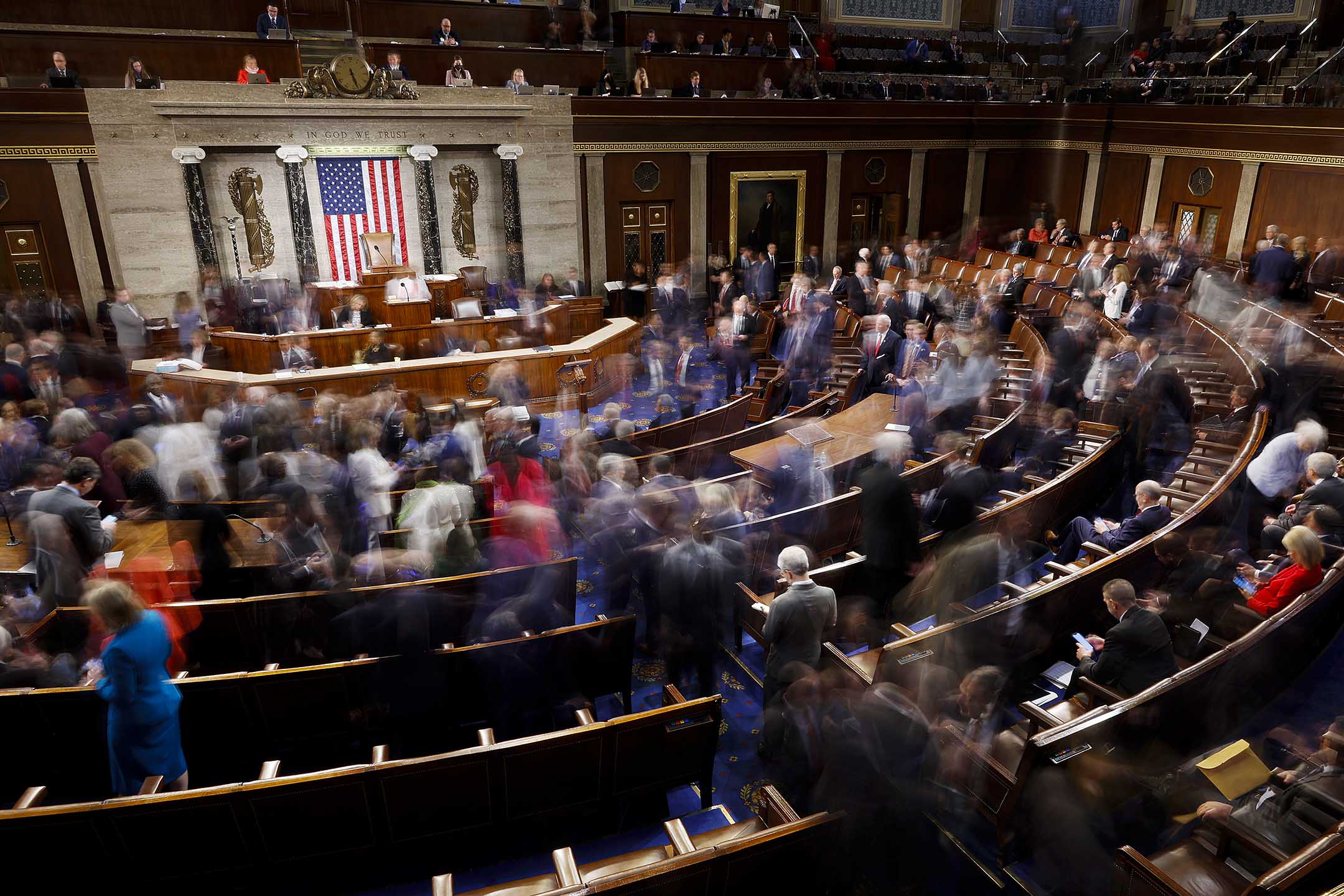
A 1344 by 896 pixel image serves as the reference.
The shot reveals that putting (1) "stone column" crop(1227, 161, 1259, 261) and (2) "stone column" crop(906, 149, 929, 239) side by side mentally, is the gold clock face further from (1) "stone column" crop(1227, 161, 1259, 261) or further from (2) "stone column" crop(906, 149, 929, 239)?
(1) "stone column" crop(1227, 161, 1259, 261)

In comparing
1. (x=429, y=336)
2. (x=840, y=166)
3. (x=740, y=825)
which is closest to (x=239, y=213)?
(x=429, y=336)

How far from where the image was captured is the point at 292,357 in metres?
9.81

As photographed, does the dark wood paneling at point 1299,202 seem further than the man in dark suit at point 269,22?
No

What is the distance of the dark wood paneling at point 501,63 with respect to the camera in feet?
42.4

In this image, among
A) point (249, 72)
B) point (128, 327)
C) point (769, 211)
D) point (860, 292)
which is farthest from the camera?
point (769, 211)

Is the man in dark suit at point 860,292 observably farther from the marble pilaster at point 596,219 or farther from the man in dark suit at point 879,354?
the marble pilaster at point 596,219

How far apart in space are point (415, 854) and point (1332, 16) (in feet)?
62.1

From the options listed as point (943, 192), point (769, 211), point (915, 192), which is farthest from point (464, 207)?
point (943, 192)

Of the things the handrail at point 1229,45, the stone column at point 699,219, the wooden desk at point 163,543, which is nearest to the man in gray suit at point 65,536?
the wooden desk at point 163,543

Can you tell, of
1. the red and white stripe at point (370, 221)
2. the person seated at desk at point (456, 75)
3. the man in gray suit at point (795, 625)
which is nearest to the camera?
the man in gray suit at point (795, 625)

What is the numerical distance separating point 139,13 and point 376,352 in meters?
7.26

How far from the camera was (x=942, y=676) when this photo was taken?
158 inches

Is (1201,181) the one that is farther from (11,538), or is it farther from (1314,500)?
(11,538)

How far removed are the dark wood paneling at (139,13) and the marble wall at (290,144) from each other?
207 centimetres
